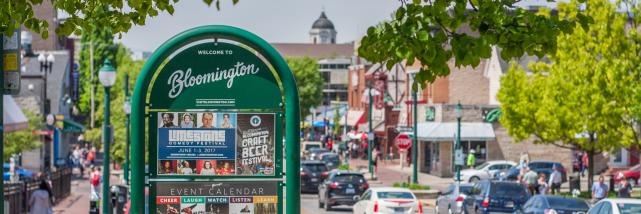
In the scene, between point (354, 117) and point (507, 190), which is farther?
point (354, 117)

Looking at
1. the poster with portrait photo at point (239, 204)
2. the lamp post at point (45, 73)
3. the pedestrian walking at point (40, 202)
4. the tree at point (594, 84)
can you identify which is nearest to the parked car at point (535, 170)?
the tree at point (594, 84)

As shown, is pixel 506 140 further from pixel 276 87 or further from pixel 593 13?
pixel 276 87

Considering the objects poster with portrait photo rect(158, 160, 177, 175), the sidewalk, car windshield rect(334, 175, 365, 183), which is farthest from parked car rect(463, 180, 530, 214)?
poster with portrait photo rect(158, 160, 177, 175)

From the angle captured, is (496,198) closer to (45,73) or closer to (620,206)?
(620,206)

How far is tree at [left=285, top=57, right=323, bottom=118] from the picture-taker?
121 meters

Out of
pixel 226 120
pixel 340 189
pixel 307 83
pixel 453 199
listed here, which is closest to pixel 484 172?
pixel 340 189

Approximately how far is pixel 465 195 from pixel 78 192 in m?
20.7

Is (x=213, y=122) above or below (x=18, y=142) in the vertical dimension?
above

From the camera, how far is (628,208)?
855 inches

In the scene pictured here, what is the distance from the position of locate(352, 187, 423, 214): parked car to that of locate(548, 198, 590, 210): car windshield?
14.0ft

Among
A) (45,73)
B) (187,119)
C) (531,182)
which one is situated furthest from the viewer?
(45,73)

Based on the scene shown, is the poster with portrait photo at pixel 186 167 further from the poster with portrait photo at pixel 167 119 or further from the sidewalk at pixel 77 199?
the sidewalk at pixel 77 199

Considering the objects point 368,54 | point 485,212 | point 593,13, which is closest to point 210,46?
point 368,54

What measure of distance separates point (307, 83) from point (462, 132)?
5760 cm
